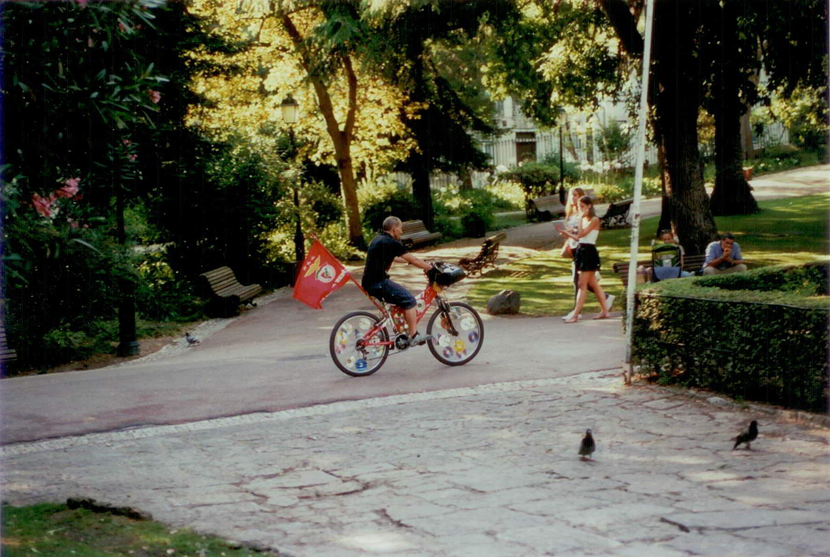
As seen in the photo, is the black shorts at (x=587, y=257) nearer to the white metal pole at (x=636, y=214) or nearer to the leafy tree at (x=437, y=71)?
the white metal pole at (x=636, y=214)

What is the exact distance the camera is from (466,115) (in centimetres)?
3177

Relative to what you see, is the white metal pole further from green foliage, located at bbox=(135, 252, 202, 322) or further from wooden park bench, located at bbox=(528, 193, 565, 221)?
wooden park bench, located at bbox=(528, 193, 565, 221)

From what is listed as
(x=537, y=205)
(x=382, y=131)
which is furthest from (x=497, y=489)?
(x=537, y=205)

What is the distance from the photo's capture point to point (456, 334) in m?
11.4

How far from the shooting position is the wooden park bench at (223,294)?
19453mm

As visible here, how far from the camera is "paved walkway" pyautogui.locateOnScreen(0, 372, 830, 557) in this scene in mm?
5660

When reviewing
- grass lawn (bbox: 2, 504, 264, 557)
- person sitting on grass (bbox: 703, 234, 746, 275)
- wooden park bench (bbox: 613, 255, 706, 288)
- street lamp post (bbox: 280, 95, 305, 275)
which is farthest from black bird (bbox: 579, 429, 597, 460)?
street lamp post (bbox: 280, 95, 305, 275)

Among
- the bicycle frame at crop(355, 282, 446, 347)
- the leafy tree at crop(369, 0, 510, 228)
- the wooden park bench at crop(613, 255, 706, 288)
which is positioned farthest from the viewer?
the leafy tree at crop(369, 0, 510, 228)

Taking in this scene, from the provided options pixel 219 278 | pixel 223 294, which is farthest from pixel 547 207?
pixel 223 294

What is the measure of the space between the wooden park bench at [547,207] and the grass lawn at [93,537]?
2995 cm

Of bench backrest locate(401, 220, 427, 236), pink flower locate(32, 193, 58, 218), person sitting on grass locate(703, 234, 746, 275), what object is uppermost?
pink flower locate(32, 193, 58, 218)

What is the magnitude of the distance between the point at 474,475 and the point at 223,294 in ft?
43.1

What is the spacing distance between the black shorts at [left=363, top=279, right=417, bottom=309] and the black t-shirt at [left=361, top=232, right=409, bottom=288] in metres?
0.05

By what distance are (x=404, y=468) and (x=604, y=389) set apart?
3.31 meters
